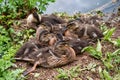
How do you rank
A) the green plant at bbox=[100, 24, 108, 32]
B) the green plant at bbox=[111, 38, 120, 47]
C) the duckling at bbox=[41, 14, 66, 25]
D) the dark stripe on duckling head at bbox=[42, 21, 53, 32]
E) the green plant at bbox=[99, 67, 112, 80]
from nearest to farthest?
the green plant at bbox=[99, 67, 112, 80]
the green plant at bbox=[111, 38, 120, 47]
the dark stripe on duckling head at bbox=[42, 21, 53, 32]
the green plant at bbox=[100, 24, 108, 32]
the duckling at bbox=[41, 14, 66, 25]

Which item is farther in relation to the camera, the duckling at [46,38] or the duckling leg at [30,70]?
the duckling at [46,38]

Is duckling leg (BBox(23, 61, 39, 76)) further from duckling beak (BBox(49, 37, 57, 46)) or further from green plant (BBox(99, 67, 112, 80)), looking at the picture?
green plant (BBox(99, 67, 112, 80))

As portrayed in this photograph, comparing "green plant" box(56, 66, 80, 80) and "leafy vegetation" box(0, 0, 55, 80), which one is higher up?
"leafy vegetation" box(0, 0, 55, 80)

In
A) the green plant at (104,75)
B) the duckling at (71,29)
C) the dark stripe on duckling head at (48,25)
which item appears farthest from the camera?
the dark stripe on duckling head at (48,25)

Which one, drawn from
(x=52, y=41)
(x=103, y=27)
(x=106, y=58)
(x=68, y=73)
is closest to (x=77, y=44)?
(x=52, y=41)

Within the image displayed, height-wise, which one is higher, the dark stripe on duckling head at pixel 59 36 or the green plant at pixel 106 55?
the dark stripe on duckling head at pixel 59 36

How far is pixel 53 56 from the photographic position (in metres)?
6.48

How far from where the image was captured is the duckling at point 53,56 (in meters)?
6.48

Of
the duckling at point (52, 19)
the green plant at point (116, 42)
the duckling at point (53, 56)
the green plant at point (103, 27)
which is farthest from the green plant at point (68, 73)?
the duckling at point (52, 19)

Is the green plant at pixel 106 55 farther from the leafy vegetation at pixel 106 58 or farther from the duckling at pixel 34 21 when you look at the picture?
the duckling at pixel 34 21

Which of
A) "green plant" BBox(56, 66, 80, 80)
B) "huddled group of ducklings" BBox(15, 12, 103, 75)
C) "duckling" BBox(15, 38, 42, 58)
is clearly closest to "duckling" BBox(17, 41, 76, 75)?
"huddled group of ducklings" BBox(15, 12, 103, 75)

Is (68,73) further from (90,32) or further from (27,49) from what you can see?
(90,32)

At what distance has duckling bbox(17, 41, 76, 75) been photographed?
255 inches

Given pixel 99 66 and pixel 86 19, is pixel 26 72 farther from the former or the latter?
pixel 86 19
